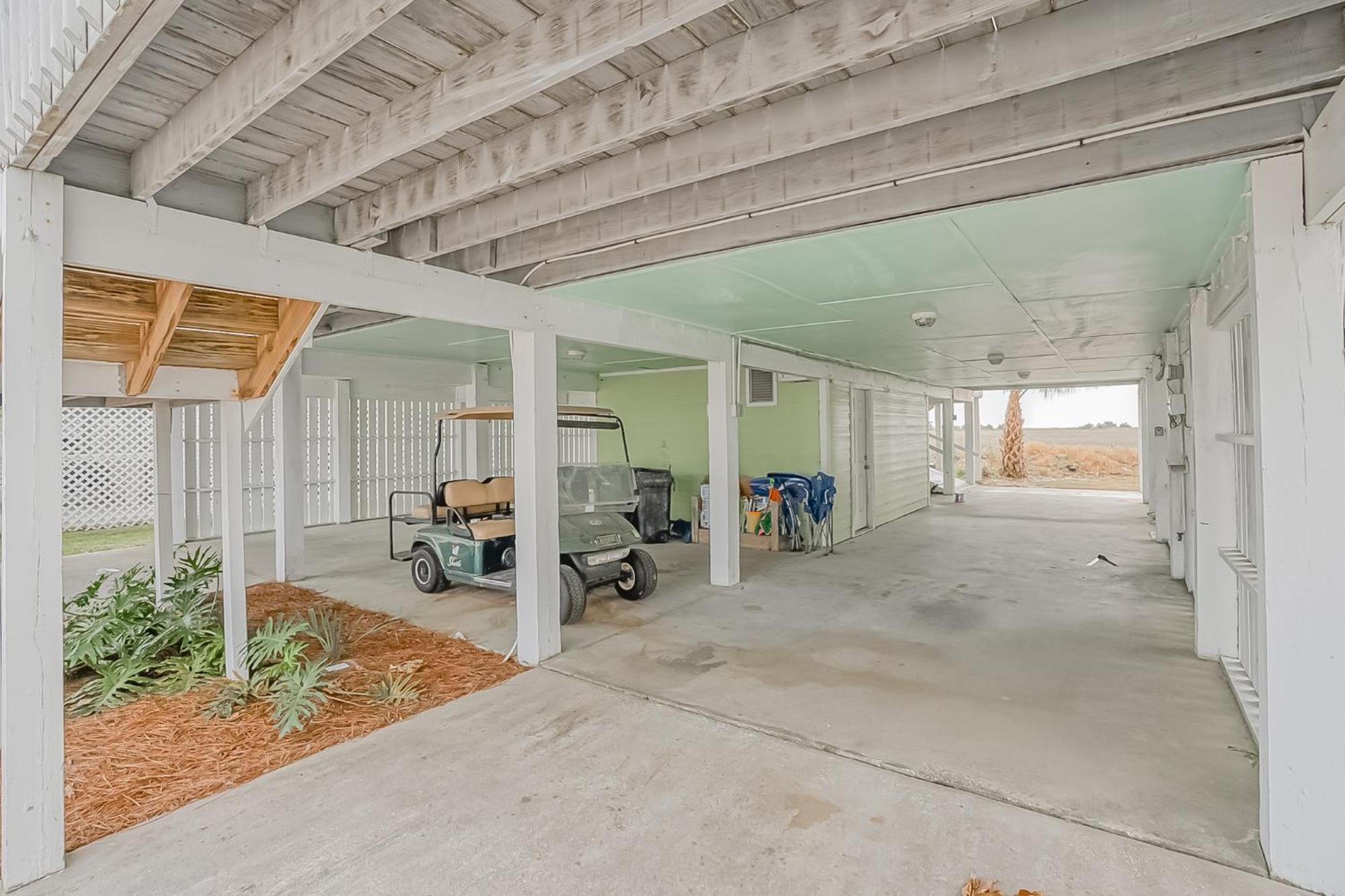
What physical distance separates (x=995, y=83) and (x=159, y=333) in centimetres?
385

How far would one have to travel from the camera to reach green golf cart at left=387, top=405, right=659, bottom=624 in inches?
201

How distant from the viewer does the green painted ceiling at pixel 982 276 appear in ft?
9.14

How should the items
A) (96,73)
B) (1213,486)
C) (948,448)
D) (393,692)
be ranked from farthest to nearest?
(948,448) → (1213,486) → (393,692) → (96,73)

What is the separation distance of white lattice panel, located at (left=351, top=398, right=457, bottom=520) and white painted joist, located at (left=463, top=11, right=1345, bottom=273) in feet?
26.5

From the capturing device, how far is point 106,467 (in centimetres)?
971

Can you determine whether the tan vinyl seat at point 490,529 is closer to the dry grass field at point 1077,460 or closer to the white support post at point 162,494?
the white support post at point 162,494

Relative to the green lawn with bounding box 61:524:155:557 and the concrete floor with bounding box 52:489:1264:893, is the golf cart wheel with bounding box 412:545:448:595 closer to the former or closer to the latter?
the concrete floor with bounding box 52:489:1264:893

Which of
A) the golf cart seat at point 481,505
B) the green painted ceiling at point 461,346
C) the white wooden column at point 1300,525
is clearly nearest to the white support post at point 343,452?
the green painted ceiling at point 461,346

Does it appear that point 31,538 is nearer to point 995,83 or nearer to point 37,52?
point 37,52

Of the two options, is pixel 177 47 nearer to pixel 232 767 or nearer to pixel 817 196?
pixel 817 196

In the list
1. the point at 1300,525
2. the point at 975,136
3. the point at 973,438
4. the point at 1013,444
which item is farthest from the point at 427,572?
the point at 1013,444

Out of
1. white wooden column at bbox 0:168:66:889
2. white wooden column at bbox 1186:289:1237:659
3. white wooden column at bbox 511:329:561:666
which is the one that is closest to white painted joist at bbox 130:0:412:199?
white wooden column at bbox 0:168:66:889

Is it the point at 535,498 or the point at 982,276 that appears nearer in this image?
the point at 982,276

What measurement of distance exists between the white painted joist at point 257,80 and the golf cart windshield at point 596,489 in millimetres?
3333
